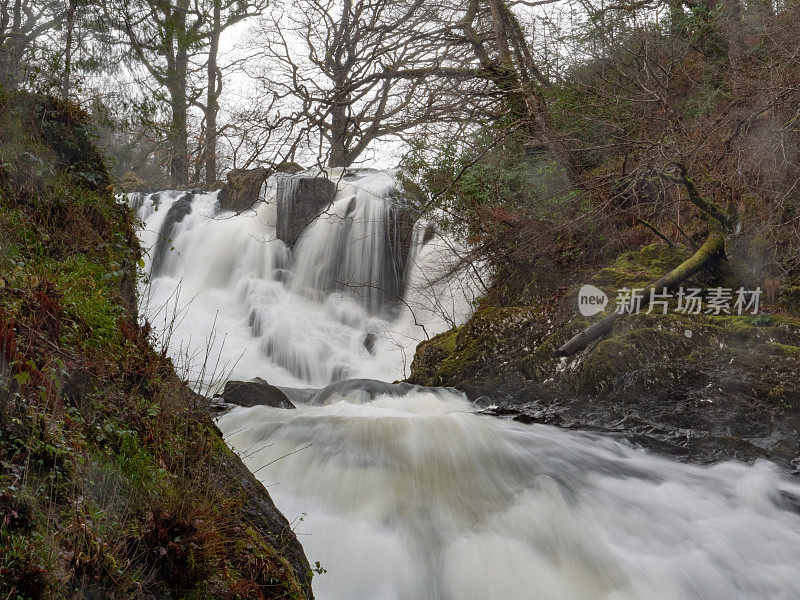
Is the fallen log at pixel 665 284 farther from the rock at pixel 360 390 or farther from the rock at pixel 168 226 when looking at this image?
the rock at pixel 168 226

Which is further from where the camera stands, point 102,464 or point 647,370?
point 647,370

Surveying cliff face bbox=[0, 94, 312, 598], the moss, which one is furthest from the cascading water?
the moss

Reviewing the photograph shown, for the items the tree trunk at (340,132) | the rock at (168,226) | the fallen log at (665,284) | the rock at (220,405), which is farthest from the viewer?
the rock at (168,226)

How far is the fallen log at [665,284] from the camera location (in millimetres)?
7723

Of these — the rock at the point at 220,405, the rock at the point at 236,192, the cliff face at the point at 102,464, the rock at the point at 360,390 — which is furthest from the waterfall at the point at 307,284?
the cliff face at the point at 102,464

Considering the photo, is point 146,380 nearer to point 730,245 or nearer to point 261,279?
point 730,245

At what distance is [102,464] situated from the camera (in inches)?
110

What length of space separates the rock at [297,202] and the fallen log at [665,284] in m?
8.34

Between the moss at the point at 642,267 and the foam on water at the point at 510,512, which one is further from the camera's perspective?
the moss at the point at 642,267

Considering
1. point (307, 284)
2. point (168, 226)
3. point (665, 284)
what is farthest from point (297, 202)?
point (665, 284)

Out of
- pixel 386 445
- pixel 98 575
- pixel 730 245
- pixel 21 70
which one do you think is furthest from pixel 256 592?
pixel 730 245

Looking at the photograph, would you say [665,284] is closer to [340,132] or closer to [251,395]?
[340,132]

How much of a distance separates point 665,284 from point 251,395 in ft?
17.8

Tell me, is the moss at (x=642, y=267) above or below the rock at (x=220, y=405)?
above
